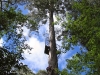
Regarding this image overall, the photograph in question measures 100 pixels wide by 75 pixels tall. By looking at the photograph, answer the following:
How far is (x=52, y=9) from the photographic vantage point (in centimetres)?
2008

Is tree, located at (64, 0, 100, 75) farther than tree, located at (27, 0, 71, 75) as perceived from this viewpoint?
No

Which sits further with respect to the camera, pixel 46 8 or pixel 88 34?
pixel 46 8

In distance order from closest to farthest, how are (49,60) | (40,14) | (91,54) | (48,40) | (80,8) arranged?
(91,54), (80,8), (49,60), (48,40), (40,14)

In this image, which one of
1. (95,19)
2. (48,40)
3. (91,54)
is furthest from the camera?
(48,40)

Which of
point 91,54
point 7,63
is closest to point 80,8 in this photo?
point 91,54

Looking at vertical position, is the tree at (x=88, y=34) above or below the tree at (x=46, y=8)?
below

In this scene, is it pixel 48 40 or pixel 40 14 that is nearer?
pixel 48 40

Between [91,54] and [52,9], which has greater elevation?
[52,9]

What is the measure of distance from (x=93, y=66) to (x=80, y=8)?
9.26ft

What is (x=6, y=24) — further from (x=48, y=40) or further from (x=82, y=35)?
(x=48, y=40)

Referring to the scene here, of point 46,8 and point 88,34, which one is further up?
point 46,8

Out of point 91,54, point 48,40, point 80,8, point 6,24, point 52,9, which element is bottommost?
point 91,54

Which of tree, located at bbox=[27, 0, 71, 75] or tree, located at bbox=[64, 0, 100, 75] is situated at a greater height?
tree, located at bbox=[27, 0, 71, 75]

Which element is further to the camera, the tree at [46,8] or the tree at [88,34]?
the tree at [46,8]
